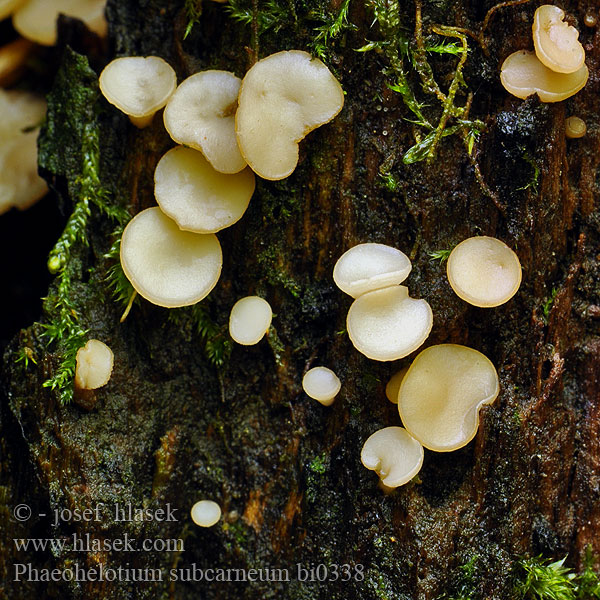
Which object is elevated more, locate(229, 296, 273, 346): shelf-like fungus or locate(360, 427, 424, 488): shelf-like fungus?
locate(229, 296, 273, 346): shelf-like fungus

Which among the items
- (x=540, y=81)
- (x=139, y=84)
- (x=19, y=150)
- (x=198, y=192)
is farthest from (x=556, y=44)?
(x=19, y=150)

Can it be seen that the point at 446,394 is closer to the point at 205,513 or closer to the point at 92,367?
the point at 205,513

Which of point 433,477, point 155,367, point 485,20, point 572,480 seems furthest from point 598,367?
point 155,367

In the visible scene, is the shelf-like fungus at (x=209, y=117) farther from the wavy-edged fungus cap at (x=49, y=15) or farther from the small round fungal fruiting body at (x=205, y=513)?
the small round fungal fruiting body at (x=205, y=513)

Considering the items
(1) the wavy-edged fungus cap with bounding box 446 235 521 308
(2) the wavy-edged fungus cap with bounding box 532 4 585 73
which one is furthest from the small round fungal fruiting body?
(2) the wavy-edged fungus cap with bounding box 532 4 585 73

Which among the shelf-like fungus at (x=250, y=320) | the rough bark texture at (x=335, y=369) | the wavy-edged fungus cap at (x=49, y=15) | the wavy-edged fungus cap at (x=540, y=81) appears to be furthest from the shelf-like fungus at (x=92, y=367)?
the wavy-edged fungus cap at (x=540, y=81)

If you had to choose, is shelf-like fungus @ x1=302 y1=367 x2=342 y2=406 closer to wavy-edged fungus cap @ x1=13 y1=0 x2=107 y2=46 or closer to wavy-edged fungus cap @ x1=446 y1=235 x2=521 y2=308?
wavy-edged fungus cap @ x1=446 y1=235 x2=521 y2=308

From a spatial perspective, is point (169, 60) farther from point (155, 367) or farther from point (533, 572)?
point (533, 572)
